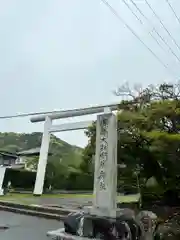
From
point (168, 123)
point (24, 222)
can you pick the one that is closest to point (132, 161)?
point (168, 123)

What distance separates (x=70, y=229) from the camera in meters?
6.38

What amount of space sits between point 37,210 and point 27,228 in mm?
3389

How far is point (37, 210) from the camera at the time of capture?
39.2 feet

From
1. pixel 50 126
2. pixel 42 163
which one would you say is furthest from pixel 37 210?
pixel 50 126

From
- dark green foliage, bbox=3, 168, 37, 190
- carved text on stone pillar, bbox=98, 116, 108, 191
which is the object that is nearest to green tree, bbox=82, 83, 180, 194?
carved text on stone pillar, bbox=98, 116, 108, 191

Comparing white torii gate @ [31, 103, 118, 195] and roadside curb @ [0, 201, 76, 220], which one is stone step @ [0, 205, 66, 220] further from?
white torii gate @ [31, 103, 118, 195]

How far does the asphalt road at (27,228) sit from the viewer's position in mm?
7371

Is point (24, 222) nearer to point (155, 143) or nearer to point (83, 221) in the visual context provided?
point (83, 221)

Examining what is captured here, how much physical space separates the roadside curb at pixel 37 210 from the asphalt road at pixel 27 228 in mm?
458

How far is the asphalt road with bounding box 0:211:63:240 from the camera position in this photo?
737 centimetres

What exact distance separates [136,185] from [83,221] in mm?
6590

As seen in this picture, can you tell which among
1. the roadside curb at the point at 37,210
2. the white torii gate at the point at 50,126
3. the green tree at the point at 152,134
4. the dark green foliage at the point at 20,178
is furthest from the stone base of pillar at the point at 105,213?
the dark green foliage at the point at 20,178

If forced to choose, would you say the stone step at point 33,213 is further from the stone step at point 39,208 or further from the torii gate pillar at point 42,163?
the torii gate pillar at point 42,163

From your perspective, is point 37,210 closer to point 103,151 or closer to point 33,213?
point 33,213
